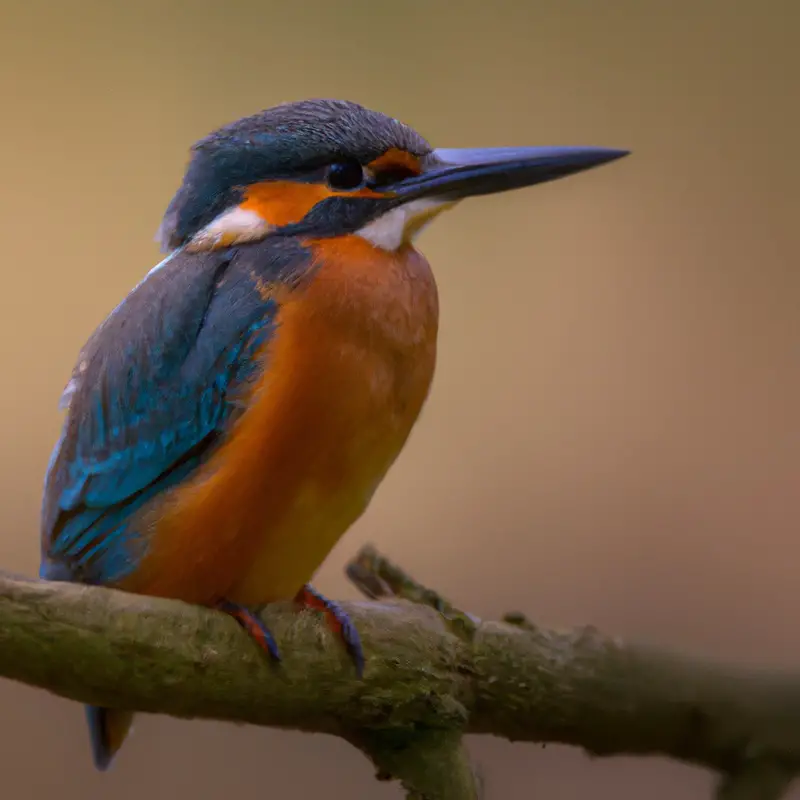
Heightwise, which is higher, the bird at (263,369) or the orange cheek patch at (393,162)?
the orange cheek patch at (393,162)

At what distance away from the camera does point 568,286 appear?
1.33m

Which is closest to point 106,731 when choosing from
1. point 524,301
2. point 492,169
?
point 492,169

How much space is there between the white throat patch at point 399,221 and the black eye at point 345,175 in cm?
4

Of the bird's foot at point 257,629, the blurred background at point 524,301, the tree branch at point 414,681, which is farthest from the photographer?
the blurred background at point 524,301

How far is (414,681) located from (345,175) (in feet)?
1.46

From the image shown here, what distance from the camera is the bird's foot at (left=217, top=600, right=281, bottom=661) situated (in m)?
0.77

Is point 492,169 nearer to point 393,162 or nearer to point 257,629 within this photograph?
point 393,162

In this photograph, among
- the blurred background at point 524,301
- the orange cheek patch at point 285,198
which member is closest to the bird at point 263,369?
the orange cheek patch at point 285,198

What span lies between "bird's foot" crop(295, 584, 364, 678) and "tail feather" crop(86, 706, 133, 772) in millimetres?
203

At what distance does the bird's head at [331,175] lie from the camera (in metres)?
0.86

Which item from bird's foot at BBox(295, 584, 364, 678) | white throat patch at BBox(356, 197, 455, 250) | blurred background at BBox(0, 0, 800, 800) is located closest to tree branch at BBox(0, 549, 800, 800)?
bird's foot at BBox(295, 584, 364, 678)

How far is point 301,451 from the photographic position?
81cm

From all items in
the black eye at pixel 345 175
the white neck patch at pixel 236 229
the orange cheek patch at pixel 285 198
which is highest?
the black eye at pixel 345 175

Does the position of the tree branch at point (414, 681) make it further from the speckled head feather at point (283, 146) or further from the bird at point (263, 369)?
the speckled head feather at point (283, 146)
